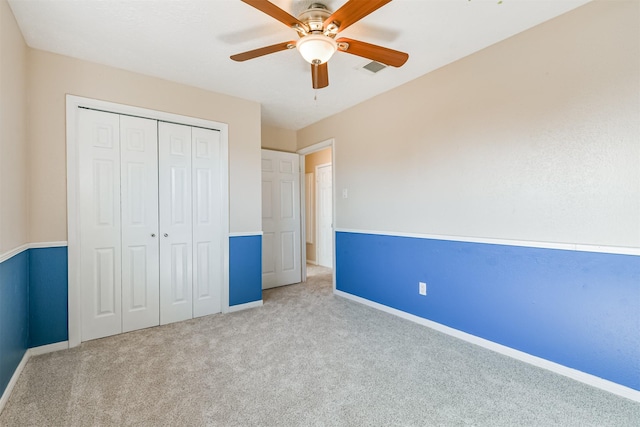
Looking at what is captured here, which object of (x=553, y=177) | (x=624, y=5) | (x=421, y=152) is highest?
(x=624, y=5)

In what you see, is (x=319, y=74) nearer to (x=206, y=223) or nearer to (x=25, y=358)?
(x=206, y=223)

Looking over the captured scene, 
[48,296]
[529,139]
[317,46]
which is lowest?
[48,296]

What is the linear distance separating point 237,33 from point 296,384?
8.04 ft

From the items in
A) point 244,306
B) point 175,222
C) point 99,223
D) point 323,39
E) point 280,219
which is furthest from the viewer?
point 280,219

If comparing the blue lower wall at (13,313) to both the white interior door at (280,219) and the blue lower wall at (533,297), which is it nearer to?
the white interior door at (280,219)

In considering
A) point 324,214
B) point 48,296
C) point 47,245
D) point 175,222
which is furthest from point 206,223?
point 324,214

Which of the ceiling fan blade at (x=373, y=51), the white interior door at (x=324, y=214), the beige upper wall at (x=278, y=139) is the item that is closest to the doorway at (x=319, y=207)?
the white interior door at (x=324, y=214)

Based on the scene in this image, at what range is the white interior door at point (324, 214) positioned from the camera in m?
5.56

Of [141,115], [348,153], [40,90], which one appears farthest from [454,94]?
[40,90]

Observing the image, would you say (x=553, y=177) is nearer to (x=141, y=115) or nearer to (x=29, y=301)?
(x=141, y=115)

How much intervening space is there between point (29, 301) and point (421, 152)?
3.54m

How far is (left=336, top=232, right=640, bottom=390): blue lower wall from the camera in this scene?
173cm

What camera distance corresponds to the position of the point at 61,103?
2342 millimetres

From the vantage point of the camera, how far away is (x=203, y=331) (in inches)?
105
